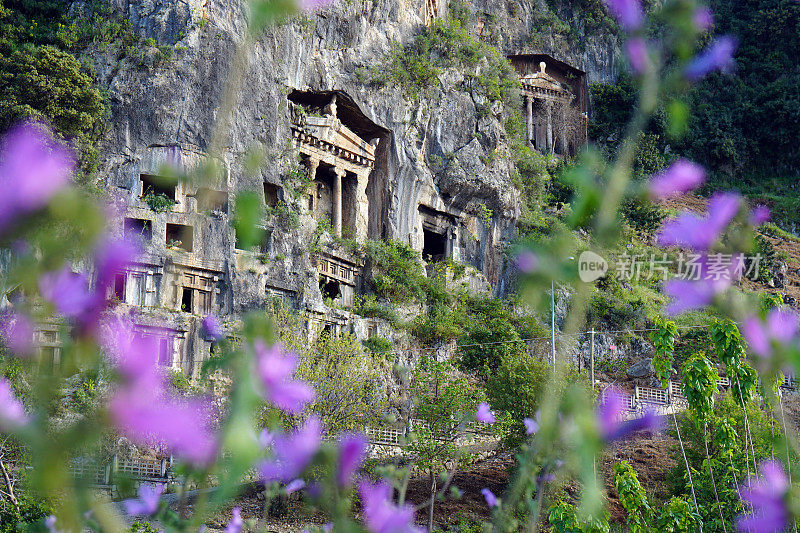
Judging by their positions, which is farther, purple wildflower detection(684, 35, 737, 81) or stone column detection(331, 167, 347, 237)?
stone column detection(331, 167, 347, 237)

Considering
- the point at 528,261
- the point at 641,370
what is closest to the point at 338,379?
the point at 641,370

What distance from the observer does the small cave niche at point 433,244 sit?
3462 cm

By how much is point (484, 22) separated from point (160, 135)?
2544 cm

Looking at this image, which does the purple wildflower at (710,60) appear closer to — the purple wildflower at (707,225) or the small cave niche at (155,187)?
the purple wildflower at (707,225)

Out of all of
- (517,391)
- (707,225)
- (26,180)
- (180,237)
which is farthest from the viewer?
(180,237)

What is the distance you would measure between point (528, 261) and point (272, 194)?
90.3ft

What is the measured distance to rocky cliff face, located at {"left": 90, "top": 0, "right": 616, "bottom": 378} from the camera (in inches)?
960

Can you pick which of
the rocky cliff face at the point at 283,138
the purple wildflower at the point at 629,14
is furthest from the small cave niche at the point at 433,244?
the purple wildflower at the point at 629,14

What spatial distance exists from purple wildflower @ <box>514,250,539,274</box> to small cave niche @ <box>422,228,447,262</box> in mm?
32513

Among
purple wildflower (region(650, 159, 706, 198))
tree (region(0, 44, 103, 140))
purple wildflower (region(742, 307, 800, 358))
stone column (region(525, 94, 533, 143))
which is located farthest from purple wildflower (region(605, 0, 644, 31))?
stone column (region(525, 94, 533, 143))

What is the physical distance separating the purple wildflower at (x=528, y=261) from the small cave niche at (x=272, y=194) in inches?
1039

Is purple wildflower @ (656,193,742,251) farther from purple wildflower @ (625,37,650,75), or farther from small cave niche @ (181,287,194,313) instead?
small cave niche @ (181,287,194,313)

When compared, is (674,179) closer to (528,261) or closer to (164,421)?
(528,261)

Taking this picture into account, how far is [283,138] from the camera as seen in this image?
28688mm
